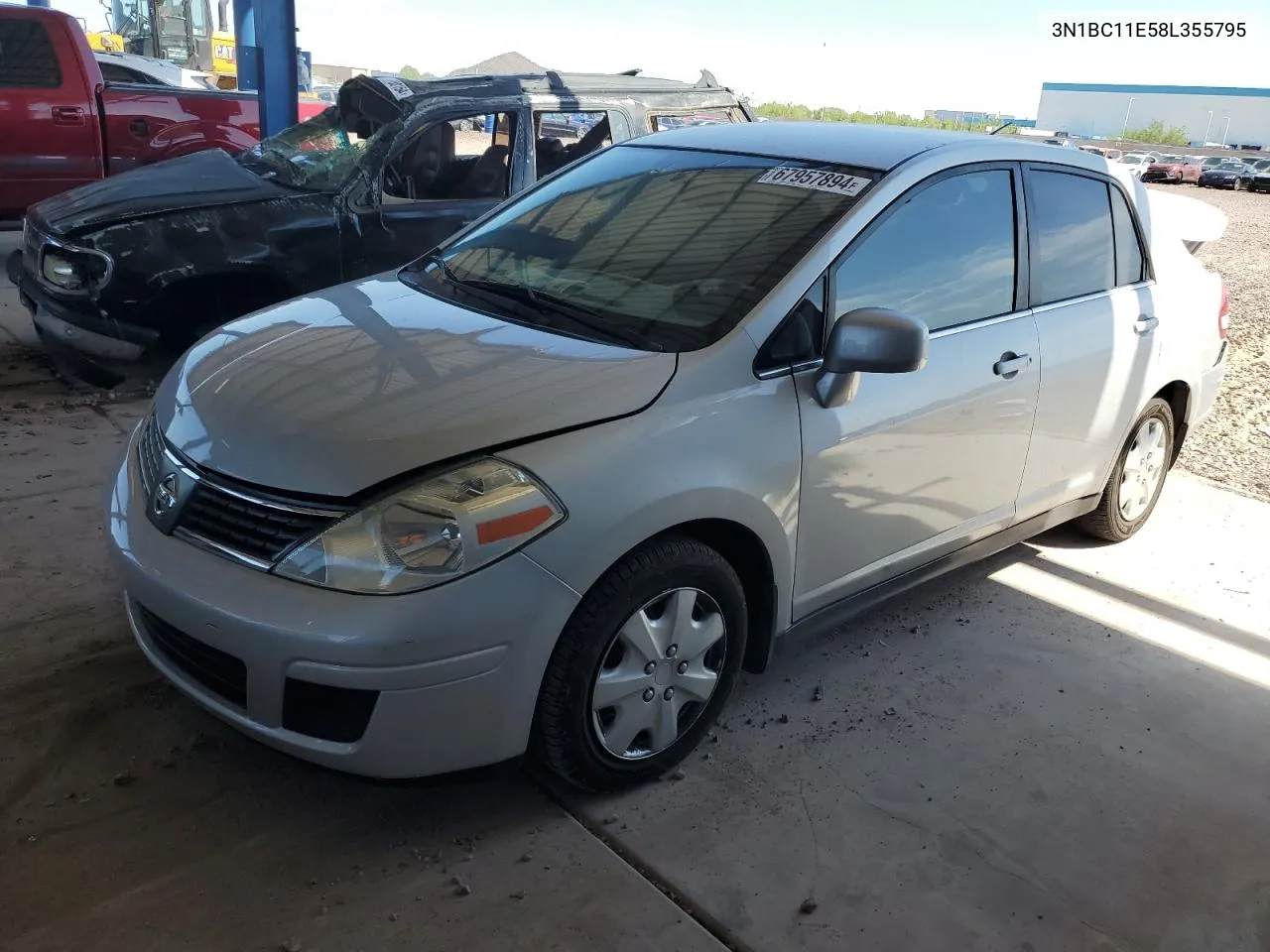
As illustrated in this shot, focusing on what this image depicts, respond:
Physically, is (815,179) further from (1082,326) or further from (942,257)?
(1082,326)

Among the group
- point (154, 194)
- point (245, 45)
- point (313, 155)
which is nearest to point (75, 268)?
point (154, 194)

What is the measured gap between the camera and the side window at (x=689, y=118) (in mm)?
6457

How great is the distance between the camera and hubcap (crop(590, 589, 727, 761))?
2521 mm

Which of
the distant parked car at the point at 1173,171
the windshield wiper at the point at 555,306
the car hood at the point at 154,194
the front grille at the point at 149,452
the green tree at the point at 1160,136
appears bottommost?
the green tree at the point at 1160,136

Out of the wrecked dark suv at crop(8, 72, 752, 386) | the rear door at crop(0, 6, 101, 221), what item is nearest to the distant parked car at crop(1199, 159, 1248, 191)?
the wrecked dark suv at crop(8, 72, 752, 386)

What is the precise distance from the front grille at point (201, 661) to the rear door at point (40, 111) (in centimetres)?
723

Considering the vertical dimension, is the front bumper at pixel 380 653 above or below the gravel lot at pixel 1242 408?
above

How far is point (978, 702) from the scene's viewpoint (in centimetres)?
332

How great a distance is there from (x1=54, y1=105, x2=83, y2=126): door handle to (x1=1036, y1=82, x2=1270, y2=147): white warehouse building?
84.5 metres

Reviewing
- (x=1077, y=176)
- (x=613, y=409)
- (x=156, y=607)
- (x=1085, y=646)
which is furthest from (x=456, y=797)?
(x=1077, y=176)

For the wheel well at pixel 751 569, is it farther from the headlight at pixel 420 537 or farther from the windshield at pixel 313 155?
the windshield at pixel 313 155

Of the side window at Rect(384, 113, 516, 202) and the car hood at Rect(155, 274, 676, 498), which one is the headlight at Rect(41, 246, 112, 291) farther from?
the car hood at Rect(155, 274, 676, 498)

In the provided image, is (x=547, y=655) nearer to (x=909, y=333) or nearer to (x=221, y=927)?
(x=221, y=927)

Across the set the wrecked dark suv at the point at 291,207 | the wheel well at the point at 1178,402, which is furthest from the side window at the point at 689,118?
the wheel well at the point at 1178,402
